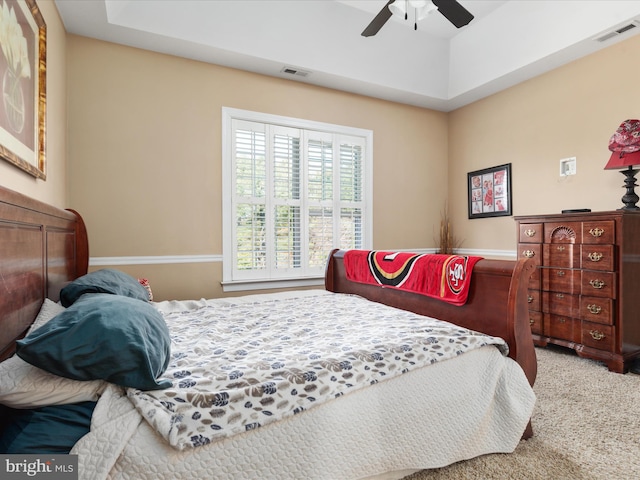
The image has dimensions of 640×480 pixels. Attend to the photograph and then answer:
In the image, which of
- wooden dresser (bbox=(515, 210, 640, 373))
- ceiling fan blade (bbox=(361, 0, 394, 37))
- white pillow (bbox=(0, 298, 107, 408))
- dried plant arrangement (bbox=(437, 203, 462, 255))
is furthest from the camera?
dried plant arrangement (bbox=(437, 203, 462, 255))

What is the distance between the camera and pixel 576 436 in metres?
1.73

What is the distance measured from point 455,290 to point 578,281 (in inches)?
64.2

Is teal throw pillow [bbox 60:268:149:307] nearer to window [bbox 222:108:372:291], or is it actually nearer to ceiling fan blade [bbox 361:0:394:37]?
window [bbox 222:108:372:291]

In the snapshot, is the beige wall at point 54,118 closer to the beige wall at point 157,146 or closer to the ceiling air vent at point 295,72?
the beige wall at point 157,146

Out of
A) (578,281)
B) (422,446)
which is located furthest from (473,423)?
(578,281)

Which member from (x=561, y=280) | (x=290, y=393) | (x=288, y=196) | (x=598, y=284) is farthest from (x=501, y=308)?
(x=288, y=196)

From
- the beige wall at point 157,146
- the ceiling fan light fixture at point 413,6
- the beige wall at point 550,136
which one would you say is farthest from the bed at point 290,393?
the beige wall at point 550,136

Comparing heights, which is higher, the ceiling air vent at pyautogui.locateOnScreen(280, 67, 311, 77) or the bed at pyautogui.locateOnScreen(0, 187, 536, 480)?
the ceiling air vent at pyautogui.locateOnScreen(280, 67, 311, 77)

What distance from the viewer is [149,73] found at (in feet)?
10.4

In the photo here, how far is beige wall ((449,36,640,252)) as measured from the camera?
3104mm

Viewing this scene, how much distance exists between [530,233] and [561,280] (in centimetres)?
48

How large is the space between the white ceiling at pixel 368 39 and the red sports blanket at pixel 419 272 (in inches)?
84.5

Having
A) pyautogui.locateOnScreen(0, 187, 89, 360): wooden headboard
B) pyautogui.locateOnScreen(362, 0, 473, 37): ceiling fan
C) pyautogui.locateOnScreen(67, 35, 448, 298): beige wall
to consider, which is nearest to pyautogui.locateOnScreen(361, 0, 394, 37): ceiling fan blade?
pyautogui.locateOnScreen(362, 0, 473, 37): ceiling fan

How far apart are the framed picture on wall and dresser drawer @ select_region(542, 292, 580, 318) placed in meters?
1.28
